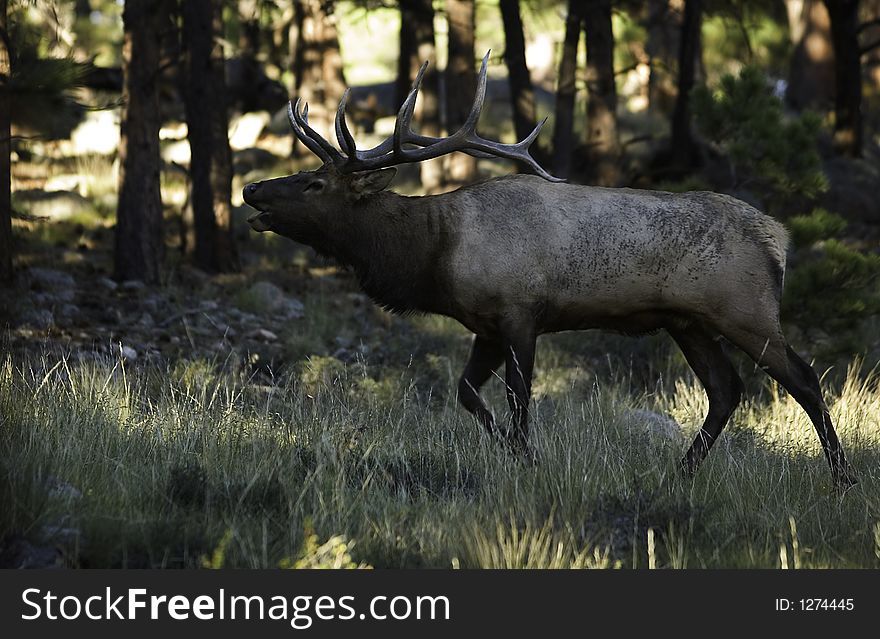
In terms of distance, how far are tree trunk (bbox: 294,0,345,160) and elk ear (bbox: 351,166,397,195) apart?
13.4m

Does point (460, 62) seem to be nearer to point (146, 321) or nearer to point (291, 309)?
point (291, 309)

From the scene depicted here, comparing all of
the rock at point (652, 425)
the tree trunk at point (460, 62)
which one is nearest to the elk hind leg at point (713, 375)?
the rock at point (652, 425)

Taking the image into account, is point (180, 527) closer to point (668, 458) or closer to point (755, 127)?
point (668, 458)

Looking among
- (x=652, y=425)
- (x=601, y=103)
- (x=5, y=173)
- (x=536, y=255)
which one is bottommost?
(x=652, y=425)

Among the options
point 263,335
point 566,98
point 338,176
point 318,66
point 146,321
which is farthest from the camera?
point 318,66

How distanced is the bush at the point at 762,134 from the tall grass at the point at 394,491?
3.28 metres

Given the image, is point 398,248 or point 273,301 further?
point 273,301

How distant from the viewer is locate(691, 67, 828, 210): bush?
426 inches

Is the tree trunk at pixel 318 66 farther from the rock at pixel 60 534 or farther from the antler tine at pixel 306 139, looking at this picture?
the rock at pixel 60 534

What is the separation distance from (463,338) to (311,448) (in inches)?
255

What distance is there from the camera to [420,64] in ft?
63.2

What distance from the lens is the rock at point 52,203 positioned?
16625 millimetres

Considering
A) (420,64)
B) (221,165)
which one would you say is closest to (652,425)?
(221,165)

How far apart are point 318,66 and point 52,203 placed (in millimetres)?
6581
